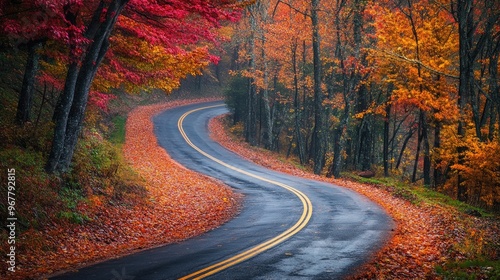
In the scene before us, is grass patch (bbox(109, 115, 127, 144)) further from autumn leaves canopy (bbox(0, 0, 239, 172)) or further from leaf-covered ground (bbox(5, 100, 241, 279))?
autumn leaves canopy (bbox(0, 0, 239, 172))

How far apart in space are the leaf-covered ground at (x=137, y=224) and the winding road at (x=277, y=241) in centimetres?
74

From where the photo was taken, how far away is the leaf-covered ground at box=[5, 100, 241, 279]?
1043 centimetres

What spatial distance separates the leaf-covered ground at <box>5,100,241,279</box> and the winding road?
744 mm

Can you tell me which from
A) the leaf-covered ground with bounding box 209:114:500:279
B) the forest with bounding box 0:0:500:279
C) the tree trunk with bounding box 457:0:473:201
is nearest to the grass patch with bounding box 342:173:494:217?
the forest with bounding box 0:0:500:279

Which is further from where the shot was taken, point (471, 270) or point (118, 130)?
point (118, 130)

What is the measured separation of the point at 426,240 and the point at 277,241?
14.7ft

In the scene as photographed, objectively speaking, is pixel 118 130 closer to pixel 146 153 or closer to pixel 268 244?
pixel 146 153

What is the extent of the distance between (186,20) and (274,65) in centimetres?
2711

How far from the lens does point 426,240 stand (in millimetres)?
13266

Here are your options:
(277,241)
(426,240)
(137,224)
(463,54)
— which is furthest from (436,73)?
(137,224)

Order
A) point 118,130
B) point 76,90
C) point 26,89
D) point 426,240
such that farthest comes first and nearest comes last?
point 118,130 < point 26,89 < point 76,90 < point 426,240

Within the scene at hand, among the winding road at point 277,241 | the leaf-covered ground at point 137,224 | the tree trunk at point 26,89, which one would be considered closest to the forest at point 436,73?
the winding road at point 277,241

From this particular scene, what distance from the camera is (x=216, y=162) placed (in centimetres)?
3036

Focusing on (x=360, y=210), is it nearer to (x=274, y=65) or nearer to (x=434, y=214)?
(x=434, y=214)
